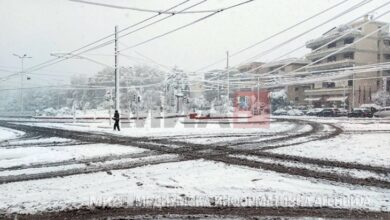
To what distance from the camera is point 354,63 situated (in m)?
69.4

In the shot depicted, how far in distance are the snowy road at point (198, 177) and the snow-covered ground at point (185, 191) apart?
0.02m

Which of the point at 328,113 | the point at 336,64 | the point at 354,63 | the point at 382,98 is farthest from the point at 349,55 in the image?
the point at 328,113

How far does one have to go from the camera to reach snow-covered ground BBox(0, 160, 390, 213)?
7680 millimetres

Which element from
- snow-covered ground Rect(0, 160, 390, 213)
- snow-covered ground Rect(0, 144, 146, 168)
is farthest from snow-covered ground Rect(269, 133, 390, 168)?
snow-covered ground Rect(0, 144, 146, 168)

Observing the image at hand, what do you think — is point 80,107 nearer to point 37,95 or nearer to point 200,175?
point 37,95

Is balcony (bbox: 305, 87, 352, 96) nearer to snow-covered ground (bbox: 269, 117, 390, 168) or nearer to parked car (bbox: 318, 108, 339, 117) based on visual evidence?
parked car (bbox: 318, 108, 339, 117)

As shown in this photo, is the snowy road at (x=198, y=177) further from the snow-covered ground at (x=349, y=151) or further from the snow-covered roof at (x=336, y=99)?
the snow-covered roof at (x=336, y=99)

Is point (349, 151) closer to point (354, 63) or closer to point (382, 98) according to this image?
point (382, 98)

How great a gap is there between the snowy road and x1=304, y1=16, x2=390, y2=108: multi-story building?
55822 millimetres

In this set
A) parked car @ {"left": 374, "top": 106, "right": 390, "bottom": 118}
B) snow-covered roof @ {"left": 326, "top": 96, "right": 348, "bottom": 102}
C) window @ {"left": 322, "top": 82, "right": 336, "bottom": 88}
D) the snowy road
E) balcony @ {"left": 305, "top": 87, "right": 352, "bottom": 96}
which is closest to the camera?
the snowy road

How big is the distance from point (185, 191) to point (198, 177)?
62.5 inches

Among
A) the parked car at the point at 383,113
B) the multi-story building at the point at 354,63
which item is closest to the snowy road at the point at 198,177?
the parked car at the point at 383,113

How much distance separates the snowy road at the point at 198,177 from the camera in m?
7.80

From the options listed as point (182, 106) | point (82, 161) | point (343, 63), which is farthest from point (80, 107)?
point (82, 161)
